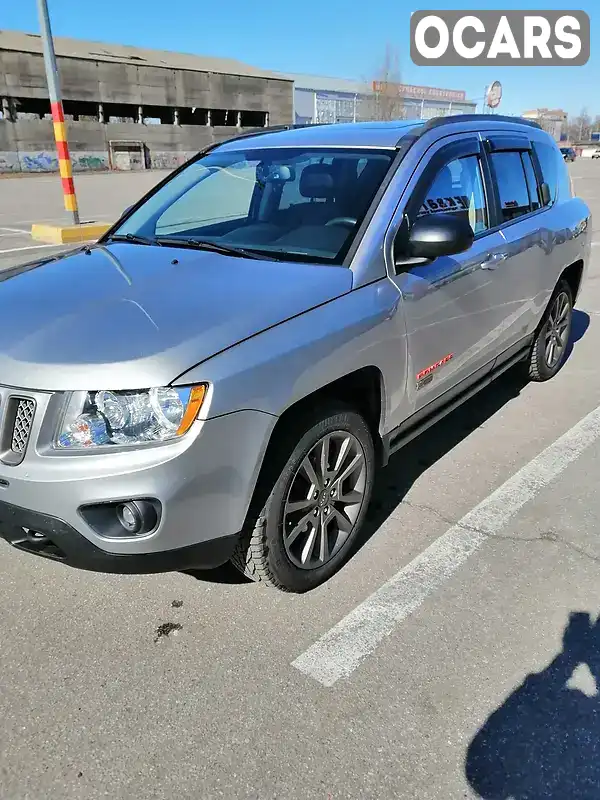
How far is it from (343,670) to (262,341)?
119 centimetres

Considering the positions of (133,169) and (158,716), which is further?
(133,169)

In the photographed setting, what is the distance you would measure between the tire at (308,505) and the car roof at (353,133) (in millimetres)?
1457

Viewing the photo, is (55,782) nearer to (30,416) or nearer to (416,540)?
(30,416)

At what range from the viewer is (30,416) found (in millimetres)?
2008

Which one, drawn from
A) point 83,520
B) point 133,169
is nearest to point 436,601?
point 83,520

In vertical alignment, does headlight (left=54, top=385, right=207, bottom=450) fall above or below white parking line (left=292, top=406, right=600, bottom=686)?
above

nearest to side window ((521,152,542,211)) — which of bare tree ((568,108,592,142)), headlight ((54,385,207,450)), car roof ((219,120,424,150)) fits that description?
car roof ((219,120,424,150))

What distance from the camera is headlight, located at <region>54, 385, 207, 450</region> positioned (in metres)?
1.97

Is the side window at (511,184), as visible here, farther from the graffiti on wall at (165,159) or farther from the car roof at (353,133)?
the graffiti on wall at (165,159)

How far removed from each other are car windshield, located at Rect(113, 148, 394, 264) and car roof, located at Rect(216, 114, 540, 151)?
0.06m

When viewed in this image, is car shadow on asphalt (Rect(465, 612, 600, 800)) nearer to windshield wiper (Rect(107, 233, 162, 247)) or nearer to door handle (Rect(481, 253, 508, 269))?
door handle (Rect(481, 253, 508, 269))

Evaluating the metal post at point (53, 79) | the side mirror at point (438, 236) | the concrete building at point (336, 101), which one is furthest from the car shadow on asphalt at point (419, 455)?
the concrete building at point (336, 101)

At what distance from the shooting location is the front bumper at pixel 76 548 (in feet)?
6.64

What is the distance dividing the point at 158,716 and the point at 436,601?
1163 mm
